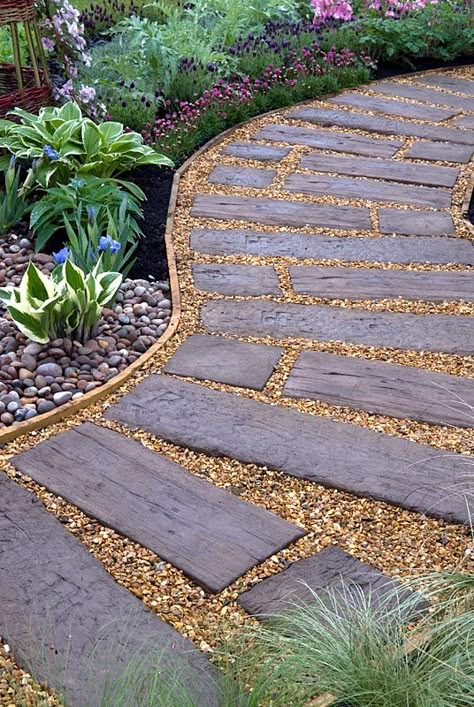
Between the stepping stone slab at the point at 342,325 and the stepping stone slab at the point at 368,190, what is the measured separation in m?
1.30

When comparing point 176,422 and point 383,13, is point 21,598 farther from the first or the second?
point 383,13

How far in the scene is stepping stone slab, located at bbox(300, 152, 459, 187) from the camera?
5.10m

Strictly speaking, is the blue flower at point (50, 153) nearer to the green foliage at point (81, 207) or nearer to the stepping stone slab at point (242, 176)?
the green foliage at point (81, 207)

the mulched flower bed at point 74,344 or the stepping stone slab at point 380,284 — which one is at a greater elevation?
the mulched flower bed at point 74,344

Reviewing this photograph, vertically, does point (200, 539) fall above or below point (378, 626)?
below

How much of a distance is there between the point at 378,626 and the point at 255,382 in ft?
4.59

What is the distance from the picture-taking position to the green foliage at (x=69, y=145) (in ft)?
14.0

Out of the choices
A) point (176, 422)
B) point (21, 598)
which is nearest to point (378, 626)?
point (21, 598)

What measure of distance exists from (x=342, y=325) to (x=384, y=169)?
1.91 metres

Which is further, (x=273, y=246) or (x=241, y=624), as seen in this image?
(x=273, y=246)

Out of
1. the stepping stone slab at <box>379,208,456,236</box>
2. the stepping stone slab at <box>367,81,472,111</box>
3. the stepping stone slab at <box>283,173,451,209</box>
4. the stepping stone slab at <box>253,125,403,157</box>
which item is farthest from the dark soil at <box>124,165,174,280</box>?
the stepping stone slab at <box>367,81,472,111</box>

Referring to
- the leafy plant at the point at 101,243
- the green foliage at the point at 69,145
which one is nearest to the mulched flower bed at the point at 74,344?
the leafy plant at the point at 101,243

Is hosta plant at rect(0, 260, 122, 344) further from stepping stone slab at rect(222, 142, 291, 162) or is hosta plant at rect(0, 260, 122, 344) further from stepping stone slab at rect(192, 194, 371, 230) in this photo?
stepping stone slab at rect(222, 142, 291, 162)

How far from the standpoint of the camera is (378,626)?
1892 mm
